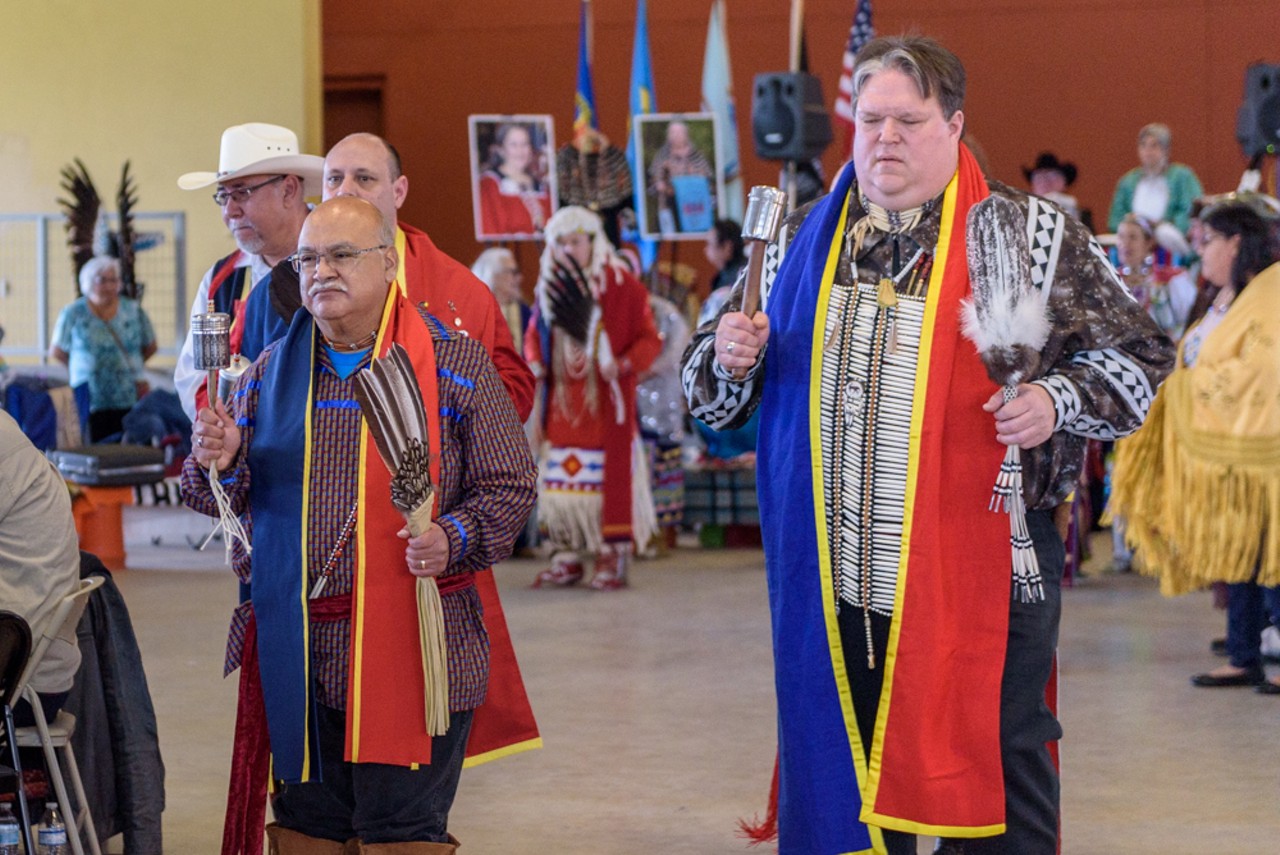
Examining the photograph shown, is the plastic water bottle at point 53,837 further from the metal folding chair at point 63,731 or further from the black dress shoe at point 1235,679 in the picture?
the black dress shoe at point 1235,679

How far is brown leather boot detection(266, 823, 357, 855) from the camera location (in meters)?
2.56

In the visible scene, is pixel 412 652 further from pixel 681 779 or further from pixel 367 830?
pixel 681 779

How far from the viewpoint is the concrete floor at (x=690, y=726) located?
3.54 m

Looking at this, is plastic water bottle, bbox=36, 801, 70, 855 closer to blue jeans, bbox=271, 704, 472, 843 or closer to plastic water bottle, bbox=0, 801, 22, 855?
plastic water bottle, bbox=0, 801, 22, 855

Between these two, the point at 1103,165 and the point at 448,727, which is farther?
the point at 1103,165

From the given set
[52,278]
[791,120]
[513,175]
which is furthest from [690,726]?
[52,278]

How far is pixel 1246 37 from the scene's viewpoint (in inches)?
446

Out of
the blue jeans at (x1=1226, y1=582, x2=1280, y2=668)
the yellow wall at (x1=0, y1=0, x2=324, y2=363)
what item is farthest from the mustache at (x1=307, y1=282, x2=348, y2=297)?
the yellow wall at (x1=0, y1=0, x2=324, y2=363)

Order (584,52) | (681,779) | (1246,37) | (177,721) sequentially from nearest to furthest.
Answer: (681,779)
(177,721)
(584,52)
(1246,37)

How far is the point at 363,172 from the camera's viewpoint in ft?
10.1

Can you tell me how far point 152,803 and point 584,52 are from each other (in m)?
7.90

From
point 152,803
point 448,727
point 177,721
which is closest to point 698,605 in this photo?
point 177,721

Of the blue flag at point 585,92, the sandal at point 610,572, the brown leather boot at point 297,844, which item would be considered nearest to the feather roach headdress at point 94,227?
the blue flag at point 585,92

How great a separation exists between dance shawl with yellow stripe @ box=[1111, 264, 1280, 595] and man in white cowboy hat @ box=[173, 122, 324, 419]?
2.78 m
